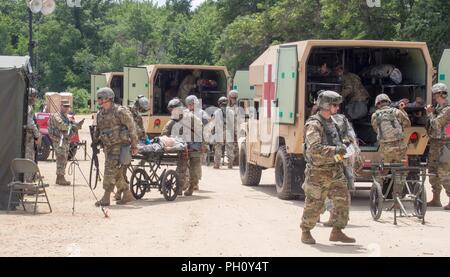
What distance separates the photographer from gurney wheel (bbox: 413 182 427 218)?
40.9ft

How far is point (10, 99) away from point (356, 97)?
5.92m

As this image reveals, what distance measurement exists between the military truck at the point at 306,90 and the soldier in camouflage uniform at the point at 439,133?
423 mm

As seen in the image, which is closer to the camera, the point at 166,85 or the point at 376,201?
the point at 376,201

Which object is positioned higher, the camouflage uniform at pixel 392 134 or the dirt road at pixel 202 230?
the camouflage uniform at pixel 392 134

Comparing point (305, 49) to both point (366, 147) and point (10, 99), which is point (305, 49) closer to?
point (366, 147)

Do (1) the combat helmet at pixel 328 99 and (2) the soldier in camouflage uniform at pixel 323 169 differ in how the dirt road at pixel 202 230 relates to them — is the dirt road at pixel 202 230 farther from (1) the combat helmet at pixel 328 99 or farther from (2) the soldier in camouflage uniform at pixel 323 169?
(1) the combat helmet at pixel 328 99

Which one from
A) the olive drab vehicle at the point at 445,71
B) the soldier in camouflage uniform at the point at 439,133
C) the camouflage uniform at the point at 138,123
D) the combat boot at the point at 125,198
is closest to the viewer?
the soldier in camouflage uniform at the point at 439,133

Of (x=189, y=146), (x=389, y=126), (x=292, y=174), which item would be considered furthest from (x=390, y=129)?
(x=189, y=146)

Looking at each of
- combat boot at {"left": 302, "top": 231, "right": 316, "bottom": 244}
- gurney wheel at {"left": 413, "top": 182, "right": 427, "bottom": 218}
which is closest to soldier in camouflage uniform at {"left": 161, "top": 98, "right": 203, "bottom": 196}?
gurney wheel at {"left": 413, "top": 182, "right": 427, "bottom": 218}

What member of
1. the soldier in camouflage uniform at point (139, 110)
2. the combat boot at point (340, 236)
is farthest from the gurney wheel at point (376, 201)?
the soldier in camouflage uniform at point (139, 110)

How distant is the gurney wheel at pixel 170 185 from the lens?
15172mm

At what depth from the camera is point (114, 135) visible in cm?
1438

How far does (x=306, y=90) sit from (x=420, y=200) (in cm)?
308

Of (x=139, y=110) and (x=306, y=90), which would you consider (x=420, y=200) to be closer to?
(x=306, y=90)
